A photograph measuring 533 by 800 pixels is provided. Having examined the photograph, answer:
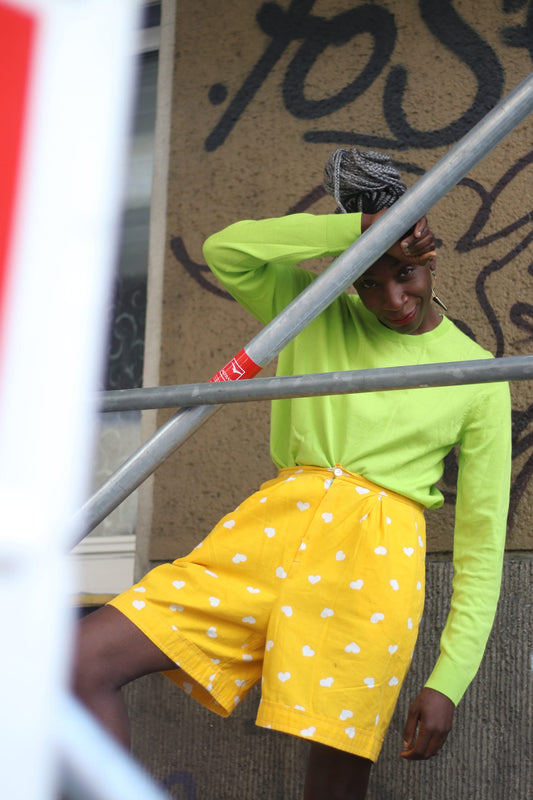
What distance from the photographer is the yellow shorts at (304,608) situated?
168 cm

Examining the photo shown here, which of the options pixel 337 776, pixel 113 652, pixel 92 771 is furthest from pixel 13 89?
pixel 337 776

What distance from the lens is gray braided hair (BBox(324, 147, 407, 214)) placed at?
2.06m

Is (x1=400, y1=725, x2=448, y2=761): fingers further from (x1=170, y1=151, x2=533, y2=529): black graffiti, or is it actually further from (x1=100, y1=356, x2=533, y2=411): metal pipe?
(x1=170, y1=151, x2=533, y2=529): black graffiti

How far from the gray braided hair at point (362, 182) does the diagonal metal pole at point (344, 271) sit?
1.28ft

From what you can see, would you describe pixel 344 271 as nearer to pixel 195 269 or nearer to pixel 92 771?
pixel 92 771

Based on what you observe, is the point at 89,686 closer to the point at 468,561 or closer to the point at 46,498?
the point at 468,561

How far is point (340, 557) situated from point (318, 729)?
299mm

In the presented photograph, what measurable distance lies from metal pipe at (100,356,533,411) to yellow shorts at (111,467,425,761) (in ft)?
1.08

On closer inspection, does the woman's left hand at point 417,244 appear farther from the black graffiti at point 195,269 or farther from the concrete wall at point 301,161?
the black graffiti at point 195,269

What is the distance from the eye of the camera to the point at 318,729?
1651 millimetres

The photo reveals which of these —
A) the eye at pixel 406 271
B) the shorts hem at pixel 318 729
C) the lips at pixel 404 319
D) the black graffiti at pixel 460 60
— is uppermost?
the black graffiti at pixel 460 60

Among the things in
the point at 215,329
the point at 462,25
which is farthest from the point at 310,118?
the point at 215,329

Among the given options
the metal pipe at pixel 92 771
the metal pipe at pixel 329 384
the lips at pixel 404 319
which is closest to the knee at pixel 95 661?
the metal pipe at pixel 329 384

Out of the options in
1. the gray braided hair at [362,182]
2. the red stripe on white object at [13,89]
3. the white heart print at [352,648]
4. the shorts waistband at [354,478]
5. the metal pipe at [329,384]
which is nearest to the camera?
the red stripe on white object at [13,89]
